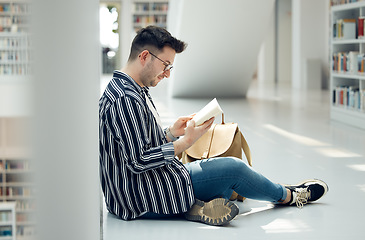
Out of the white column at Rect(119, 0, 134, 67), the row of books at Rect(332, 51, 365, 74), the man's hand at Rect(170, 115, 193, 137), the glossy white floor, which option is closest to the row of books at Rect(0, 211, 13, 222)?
the glossy white floor

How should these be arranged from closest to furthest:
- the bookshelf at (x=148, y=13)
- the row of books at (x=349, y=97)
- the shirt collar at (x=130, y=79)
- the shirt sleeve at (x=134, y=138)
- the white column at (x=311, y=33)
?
the shirt sleeve at (x=134, y=138) < the shirt collar at (x=130, y=79) < the row of books at (x=349, y=97) < the white column at (x=311, y=33) < the bookshelf at (x=148, y=13)

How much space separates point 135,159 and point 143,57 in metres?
0.52

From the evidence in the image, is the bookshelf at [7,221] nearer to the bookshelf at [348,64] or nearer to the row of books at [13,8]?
the row of books at [13,8]

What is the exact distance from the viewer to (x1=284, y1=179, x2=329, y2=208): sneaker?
10.3 ft

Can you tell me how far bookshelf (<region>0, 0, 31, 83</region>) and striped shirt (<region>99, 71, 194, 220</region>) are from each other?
163cm

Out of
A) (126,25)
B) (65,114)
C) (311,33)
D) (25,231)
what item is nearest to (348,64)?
(65,114)

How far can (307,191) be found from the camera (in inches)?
125

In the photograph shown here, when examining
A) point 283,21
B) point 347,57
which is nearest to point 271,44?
point 283,21

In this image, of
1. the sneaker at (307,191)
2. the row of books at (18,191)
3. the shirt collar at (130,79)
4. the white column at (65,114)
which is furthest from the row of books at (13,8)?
the sneaker at (307,191)

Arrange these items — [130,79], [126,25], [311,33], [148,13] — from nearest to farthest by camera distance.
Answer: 1. [130,79]
2. [311,33]
3. [126,25]
4. [148,13]

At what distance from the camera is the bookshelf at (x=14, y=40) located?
2.60ft

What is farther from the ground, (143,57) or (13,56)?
(143,57)

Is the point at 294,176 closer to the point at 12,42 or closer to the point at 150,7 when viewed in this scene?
the point at 12,42

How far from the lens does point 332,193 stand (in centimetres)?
350
